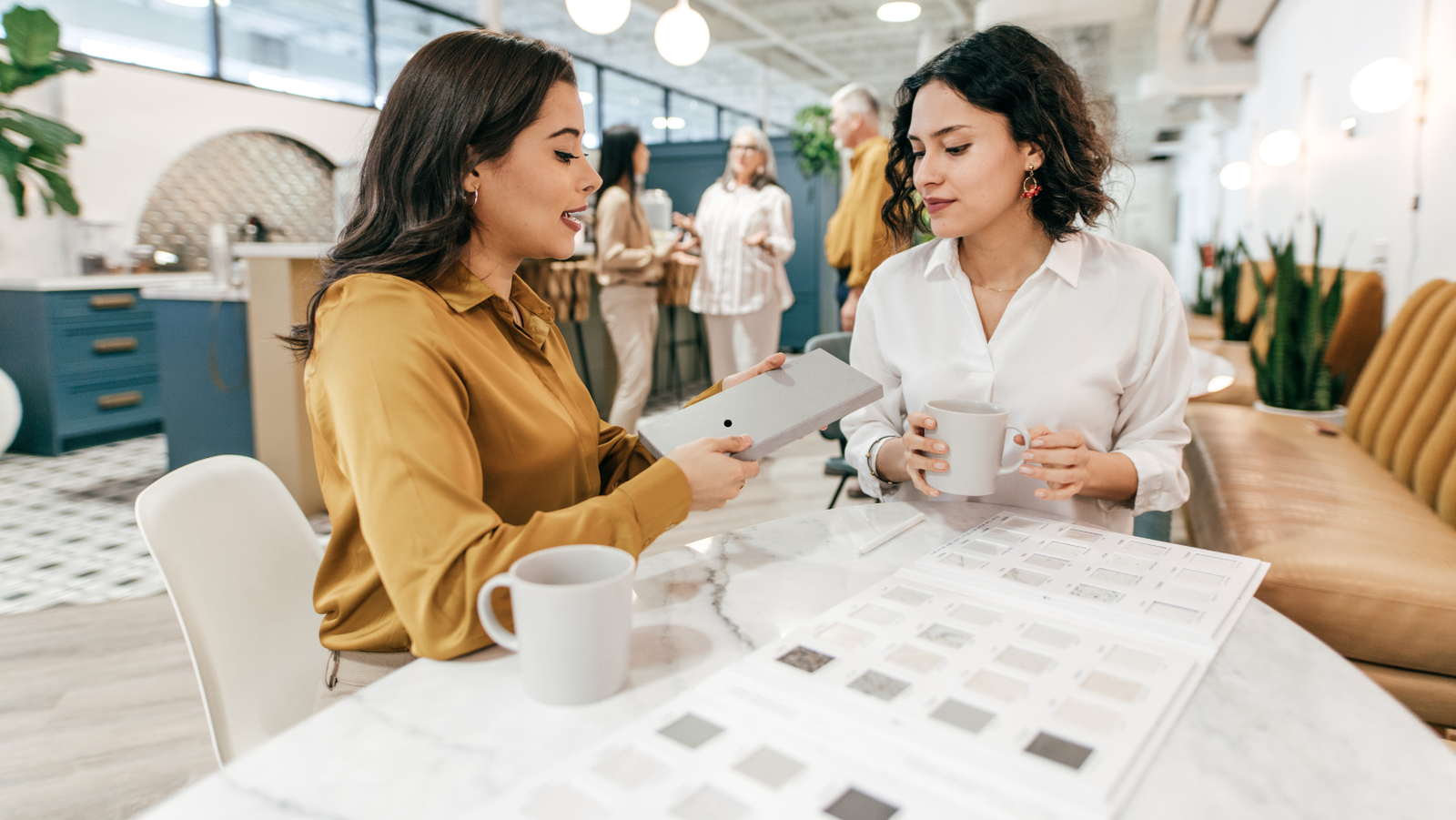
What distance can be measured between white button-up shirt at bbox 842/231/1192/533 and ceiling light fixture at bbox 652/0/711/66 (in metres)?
4.10

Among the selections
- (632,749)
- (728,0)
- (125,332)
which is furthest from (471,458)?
(728,0)

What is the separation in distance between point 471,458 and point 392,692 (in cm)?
24

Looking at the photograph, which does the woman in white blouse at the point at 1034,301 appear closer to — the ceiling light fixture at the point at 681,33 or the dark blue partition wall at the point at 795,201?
the ceiling light fixture at the point at 681,33

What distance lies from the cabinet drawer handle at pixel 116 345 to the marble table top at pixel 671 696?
5322 millimetres

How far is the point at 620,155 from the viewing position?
4.03 metres

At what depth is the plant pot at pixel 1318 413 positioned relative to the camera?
3029 millimetres

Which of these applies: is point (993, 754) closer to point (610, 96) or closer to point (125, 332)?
point (125, 332)

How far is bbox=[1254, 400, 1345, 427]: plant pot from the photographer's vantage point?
303 centimetres

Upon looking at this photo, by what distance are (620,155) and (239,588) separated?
3.33 m

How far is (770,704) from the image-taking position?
64cm

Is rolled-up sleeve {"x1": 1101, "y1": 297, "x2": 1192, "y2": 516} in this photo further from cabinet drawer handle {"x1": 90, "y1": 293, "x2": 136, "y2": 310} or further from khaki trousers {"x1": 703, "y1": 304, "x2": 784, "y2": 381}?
cabinet drawer handle {"x1": 90, "y1": 293, "x2": 136, "y2": 310}

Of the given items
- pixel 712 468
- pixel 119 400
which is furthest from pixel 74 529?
pixel 712 468

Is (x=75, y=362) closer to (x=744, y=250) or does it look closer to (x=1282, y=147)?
(x=744, y=250)

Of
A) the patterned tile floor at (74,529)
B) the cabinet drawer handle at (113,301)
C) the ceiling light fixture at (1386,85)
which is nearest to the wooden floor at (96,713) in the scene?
the patterned tile floor at (74,529)
